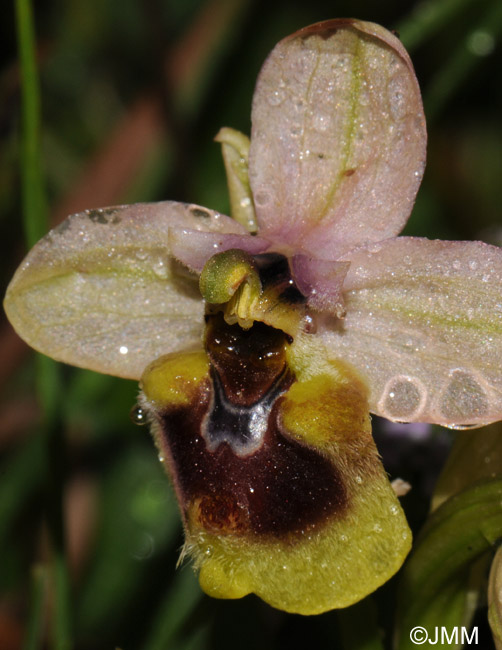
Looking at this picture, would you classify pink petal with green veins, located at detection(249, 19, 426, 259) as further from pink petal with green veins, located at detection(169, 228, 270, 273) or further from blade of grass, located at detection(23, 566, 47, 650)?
blade of grass, located at detection(23, 566, 47, 650)

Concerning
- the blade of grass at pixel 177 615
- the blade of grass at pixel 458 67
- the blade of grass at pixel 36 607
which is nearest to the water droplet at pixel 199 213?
the blade of grass at pixel 36 607

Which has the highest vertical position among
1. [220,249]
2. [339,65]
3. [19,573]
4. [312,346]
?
[339,65]

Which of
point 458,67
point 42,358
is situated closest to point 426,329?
Result: point 42,358

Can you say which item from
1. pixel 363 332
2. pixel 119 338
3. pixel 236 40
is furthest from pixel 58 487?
pixel 236 40

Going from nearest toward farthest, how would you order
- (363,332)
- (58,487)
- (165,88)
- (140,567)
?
(363,332) < (58,487) < (140,567) < (165,88)

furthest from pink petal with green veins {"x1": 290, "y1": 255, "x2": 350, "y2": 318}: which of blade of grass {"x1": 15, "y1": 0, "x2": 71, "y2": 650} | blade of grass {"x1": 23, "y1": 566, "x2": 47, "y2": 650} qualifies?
blade of grass {"x1": 23, "y1": 566, "x2": 47, "y2": 650}

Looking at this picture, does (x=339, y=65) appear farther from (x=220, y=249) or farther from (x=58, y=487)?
(x=58, y=487)

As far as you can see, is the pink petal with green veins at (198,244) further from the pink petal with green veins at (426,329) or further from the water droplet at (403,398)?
the water droplet at (403,398)
